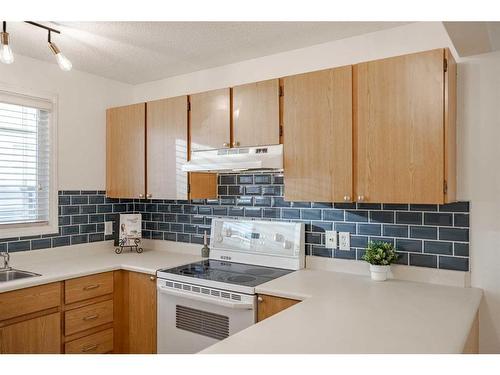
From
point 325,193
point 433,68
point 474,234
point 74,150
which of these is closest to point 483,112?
point 433,68

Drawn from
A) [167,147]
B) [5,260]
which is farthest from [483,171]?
[5,260]

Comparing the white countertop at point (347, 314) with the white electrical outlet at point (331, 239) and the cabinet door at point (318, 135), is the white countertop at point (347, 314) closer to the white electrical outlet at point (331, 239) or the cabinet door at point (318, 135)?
the white electrical outlet at point (331, 239)

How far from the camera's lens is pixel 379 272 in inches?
93.6

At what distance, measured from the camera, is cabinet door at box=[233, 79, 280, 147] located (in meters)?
2.59

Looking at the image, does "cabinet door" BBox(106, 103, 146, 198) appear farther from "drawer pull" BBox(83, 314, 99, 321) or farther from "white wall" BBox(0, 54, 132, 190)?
"drawer pull" BBox(83, 314, 99, 321)

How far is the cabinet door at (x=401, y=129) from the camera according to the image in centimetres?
205

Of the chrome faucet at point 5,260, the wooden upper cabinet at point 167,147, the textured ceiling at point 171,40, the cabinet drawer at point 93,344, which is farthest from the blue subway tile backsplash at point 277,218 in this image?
the textured ceiling at point 171,40

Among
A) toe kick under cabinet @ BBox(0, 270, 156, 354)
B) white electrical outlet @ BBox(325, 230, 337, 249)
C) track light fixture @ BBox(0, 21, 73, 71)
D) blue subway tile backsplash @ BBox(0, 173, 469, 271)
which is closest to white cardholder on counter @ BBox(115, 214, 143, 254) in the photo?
blue subway tile backsplash @ BBox(0, 173, 469, 271)

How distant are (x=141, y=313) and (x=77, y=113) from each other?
170 centimetres

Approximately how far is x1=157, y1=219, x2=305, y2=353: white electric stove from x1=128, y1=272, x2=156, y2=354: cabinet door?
86mm

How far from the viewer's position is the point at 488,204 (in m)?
2.19

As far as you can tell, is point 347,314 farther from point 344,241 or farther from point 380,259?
point 344,241

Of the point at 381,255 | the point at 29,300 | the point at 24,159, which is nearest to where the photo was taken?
the point at 381,255

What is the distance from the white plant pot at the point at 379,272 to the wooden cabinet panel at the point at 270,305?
1.81ft
